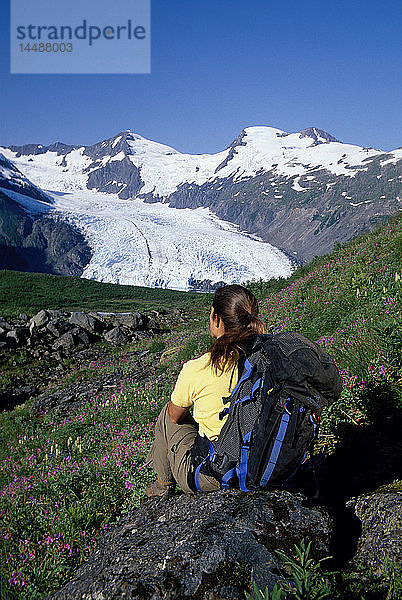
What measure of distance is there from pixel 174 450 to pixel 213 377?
836 mm

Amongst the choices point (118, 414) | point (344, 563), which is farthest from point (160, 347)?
point (344, 563)

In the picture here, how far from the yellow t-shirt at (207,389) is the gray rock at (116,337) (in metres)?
13.8

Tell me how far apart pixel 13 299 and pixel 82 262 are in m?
35.4

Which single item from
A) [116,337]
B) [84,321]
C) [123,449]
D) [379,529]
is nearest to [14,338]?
[84,321]

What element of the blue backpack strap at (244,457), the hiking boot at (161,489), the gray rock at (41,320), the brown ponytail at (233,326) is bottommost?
the gray rock at (41,320)

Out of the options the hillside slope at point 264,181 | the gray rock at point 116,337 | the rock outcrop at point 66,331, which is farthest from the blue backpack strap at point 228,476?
the hillside slope at point 264,181

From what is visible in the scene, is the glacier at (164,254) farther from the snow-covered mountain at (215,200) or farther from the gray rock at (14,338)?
the gray rock at (14,338)

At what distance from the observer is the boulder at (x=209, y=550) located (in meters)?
2.19

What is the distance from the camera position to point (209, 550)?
7.68 ft

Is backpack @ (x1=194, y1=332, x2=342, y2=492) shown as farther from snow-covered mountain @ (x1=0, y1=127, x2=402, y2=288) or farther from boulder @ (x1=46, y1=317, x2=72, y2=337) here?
snow-covered mountain @ (x1=0, y1=127, x2=402, y2=288)

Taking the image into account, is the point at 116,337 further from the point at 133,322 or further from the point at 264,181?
the point at 264,181

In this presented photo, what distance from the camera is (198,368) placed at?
3271mm

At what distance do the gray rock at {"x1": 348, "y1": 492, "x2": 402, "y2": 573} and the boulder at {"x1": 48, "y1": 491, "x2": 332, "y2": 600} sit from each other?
192 mm

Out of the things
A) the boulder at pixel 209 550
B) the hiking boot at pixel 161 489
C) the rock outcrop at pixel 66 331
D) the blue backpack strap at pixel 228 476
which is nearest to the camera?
the boulder at pixel 209 550
